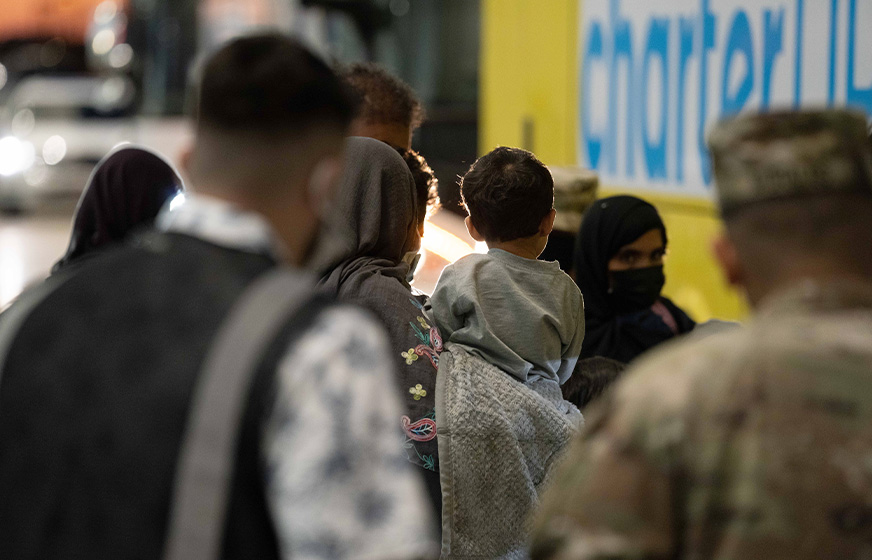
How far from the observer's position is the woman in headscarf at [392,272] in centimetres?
206

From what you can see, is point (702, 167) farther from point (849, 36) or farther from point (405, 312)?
point (405, 312)

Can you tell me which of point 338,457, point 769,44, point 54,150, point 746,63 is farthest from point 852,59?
point 54,150

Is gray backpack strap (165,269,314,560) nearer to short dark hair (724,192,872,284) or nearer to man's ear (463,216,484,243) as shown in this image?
short dark hair (724,192,872,284)

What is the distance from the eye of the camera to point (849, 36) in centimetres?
348

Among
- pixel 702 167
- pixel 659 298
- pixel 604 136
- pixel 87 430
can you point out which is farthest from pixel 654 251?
pixel 604 136

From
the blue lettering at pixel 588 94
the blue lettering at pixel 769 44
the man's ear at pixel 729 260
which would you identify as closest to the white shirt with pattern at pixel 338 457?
the man's ear at pixel 729 260

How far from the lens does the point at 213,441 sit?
1.01 metres

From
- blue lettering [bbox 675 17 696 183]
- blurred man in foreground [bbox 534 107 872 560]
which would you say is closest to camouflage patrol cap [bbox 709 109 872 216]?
blurred man in foreground [bbox 534 107 872 560]

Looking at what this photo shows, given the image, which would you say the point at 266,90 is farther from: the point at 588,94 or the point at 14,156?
the point at 14,156

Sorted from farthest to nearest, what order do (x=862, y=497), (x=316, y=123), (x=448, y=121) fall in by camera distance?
(x=448, y=121)
(x=316, y=123)
(x=862, y=497)

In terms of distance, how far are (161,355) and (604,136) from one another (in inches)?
170

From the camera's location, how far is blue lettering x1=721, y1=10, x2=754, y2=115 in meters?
3.96

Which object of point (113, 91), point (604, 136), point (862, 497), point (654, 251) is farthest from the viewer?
point (113, 91)

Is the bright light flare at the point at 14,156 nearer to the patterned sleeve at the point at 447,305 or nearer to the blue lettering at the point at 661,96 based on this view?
the blue lettering at the point at 661,96
